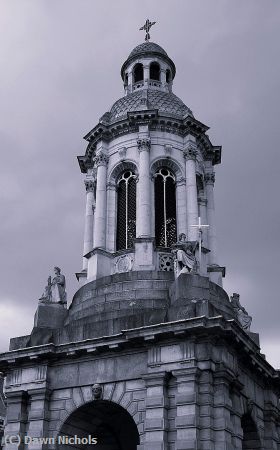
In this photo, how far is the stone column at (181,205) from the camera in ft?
101

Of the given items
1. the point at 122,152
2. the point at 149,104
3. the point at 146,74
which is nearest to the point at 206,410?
the point at 122,152

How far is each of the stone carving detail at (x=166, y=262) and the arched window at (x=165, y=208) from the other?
1.08 metres

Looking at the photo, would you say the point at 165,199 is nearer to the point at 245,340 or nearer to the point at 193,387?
the point at 245,340

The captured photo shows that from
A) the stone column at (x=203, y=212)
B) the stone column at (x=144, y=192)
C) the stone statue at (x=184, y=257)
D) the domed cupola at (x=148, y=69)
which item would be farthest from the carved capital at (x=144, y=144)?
the domed cupola at (x=148, y=69)

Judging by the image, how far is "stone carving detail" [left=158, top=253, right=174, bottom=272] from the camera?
29148 millimetres

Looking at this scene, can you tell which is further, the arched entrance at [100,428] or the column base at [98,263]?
the column base at [98,263]

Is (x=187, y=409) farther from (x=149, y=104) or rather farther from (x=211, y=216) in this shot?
(x=149, y=104)

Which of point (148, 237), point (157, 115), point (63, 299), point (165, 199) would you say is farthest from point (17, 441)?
point (157, 115)

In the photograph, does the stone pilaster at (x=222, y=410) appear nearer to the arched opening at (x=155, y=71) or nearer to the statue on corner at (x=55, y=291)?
the statue on corner at (x=55, y=291)

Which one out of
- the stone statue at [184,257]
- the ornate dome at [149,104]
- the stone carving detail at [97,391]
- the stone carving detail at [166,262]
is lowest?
the stone carving detail at [97,391]

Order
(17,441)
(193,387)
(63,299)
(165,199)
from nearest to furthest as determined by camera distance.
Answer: (193,387)
(17,441)
(63,299)
(165,199)

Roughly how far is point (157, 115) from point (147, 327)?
13601 millimetres

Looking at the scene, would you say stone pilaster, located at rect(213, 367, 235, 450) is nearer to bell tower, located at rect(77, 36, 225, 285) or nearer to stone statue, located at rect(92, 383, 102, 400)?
stone statue, located at rect(92, 383, 102, 400)

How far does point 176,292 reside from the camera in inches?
1017
